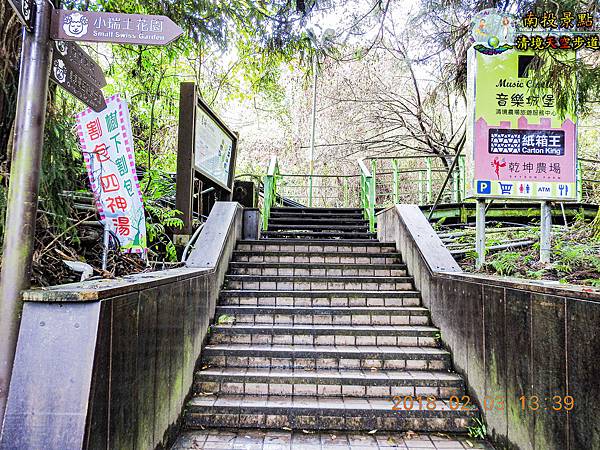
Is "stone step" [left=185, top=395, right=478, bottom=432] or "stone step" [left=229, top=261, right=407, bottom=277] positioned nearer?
"stone step" [left=185, top=395, right=478, bottom=432]

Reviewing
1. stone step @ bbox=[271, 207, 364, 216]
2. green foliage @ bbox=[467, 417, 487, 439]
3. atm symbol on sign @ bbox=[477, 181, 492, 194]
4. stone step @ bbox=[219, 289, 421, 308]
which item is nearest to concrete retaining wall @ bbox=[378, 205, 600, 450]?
green foliage @ bbox=[467, 417, 487, 439]

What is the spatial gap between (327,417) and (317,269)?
96.9 inches

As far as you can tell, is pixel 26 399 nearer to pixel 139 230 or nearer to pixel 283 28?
pixel 139 230

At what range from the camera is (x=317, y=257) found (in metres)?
5.89

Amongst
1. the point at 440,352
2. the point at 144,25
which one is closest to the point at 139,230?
the point at 144,25

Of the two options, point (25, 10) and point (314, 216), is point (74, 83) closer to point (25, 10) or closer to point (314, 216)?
point (25, 10)

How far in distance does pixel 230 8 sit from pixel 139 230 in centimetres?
328

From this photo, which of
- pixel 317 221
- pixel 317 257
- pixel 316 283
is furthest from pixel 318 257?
pixel 317 221

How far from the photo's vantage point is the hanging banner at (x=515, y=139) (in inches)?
168

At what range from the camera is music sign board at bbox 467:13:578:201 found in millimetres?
4273

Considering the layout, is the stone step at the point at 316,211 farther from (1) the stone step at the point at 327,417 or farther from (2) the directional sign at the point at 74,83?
(2) the directional sign at the point at 74,83

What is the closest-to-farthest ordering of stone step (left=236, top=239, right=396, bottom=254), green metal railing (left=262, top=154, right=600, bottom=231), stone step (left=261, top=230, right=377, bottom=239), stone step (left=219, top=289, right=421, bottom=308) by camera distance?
1. stone step (left=219, top=289, right=421, bottom=308)
2. stone step (left=236, top=239, right=396, bottom=254)
3. stone step (left=261, top=230, right=377, bottom=239)
4. green metal railing (left=262, top=154, right=600, bottom=231)

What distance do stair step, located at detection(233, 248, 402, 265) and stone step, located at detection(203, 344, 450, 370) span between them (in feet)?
6.50

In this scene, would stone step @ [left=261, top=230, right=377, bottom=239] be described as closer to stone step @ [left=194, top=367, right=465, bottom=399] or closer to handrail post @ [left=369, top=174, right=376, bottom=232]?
handrail post @ [left=369, top=174, right=376, bottom=232]
